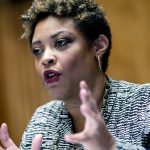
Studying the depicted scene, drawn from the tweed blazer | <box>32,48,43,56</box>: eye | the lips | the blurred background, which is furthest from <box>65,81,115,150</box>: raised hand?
the blurred background

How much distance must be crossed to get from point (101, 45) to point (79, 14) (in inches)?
5.1

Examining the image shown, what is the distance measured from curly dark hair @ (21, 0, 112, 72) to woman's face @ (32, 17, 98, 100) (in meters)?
0.02

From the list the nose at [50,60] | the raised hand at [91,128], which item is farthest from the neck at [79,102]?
the raised hand at [91,128]

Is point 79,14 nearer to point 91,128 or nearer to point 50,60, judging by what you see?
point 50,60

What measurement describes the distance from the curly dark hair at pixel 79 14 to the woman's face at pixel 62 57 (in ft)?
0.08

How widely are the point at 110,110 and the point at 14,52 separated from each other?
1794 millimetres

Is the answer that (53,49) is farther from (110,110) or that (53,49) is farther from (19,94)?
(19,94)

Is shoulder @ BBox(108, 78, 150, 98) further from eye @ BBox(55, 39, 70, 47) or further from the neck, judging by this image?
eye @ BBox(55, 39, 70, 47)

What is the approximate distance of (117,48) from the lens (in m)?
2.47

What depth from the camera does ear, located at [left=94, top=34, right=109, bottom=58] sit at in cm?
142

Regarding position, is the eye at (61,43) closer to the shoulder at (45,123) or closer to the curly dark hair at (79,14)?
the curly dark hair at (79,14)

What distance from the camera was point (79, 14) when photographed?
1.41 metres

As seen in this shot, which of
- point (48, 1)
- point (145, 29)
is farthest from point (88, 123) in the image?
point (145, 29)

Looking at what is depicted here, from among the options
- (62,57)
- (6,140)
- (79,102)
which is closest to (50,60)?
(62,57)
